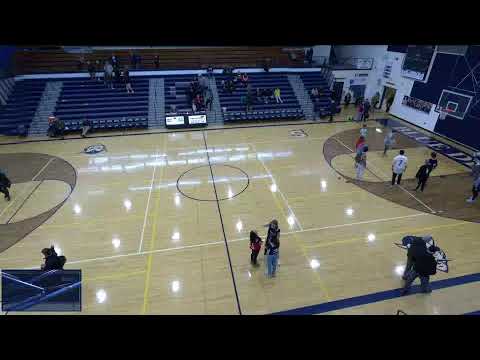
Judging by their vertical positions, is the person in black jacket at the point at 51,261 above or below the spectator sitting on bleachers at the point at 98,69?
below

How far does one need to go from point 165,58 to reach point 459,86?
20.1 m

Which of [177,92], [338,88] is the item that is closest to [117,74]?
[177,92]

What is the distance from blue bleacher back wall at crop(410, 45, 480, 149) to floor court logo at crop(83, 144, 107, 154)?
61.8 ft

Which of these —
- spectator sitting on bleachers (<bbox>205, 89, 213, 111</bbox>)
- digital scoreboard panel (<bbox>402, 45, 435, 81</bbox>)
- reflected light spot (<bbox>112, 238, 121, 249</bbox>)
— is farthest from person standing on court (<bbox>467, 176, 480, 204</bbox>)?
spectator sitting on bleachers (<bbox>205, 89, 213, 111</bbox>)

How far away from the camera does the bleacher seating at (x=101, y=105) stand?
707 inches

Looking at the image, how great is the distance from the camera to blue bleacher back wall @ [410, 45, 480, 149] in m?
15.2

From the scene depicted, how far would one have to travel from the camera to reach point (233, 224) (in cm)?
947

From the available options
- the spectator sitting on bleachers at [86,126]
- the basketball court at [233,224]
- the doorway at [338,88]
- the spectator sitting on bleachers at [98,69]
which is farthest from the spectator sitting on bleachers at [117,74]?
the doorway at [338,88]

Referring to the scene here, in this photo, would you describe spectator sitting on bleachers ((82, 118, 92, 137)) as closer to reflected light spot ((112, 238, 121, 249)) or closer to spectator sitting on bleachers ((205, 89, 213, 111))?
spectator sitting on bleachers ((205, 89, 213, 111))

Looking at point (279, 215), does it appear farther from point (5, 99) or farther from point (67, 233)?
point (5, 99)

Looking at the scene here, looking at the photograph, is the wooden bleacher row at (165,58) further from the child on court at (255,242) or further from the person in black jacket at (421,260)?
the person in black jacket at (421,260)

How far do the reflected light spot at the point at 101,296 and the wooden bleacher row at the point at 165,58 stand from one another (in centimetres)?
1940
